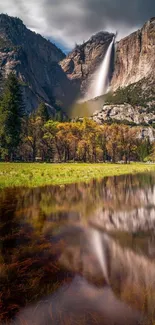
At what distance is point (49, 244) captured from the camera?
7438 millimetres

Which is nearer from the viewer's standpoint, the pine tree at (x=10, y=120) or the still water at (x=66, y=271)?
the still water at (x=66, y=271)

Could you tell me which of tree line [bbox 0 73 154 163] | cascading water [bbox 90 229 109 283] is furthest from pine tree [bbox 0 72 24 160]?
cascading water [bbox 90 229 109 283]

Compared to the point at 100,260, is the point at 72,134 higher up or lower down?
higher up

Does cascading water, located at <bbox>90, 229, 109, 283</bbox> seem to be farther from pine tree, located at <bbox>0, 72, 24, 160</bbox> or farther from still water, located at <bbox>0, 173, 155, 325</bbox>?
pine tree, located at <bbox>0, 72, 24, 160</bbox>

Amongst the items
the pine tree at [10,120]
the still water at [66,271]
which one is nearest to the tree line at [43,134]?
the pine tree at [10,120]

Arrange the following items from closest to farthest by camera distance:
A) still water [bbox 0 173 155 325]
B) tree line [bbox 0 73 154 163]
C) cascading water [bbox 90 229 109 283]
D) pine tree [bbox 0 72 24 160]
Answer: still water [bbox 0 173 155 325] → cascading water [bbox 90 229 109 283] → pine tree [bbox 0 72 24 160] → tree line [bbox 0 73 154 163]

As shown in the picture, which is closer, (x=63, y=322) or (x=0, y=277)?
(x=63, y=322)

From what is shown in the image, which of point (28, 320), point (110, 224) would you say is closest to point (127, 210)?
point (110, 224)

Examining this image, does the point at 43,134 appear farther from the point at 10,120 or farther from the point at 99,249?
the point at 99,249

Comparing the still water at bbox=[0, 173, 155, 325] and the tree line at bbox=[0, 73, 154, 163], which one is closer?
the still water at bbox=[0, 173, 155, 325]

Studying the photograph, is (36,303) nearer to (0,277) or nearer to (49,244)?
(0,277)

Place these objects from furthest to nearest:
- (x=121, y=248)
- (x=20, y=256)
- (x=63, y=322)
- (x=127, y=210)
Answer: (x=127, y=210), (x=121, y=248), (x=20, y=256), (x=63, y=322)

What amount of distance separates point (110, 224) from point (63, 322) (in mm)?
6451

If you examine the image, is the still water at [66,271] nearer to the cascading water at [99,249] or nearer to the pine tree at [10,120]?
the cascading water at [99,249]
